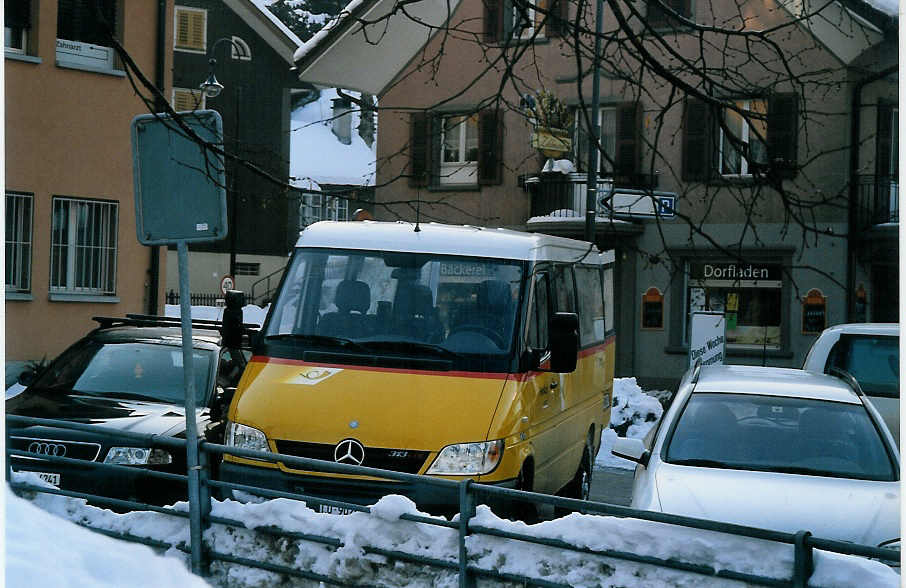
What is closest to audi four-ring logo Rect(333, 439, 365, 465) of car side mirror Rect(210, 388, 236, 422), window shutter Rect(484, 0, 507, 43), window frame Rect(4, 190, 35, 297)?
car side mirror Rect(210, 388, 236, 422)

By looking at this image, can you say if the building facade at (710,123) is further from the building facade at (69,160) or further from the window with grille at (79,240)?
the window with grille at (79,240)

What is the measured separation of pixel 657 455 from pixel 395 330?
1.79 m

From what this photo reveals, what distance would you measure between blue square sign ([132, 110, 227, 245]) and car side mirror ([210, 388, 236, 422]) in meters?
2.31

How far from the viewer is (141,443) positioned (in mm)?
6336

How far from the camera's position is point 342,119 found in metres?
7.18

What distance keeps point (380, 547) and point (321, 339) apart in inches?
77.8

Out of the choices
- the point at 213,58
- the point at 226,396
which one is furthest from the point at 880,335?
the point at 213,58

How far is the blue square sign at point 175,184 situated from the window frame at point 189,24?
7.45m

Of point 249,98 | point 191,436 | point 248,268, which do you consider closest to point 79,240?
point 249,98

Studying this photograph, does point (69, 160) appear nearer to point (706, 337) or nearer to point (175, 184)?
point (706, 337)

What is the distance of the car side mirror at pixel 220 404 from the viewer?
8203mm

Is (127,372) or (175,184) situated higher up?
(175,184)

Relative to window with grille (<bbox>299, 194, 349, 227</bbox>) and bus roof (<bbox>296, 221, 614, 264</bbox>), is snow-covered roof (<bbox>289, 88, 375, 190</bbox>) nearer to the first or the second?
window with grille (<bbox>299, 194, 349, 227</bbox>)

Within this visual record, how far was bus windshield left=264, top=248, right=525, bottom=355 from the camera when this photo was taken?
24.0 ft
